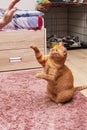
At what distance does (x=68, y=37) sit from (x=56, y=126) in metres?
2.51

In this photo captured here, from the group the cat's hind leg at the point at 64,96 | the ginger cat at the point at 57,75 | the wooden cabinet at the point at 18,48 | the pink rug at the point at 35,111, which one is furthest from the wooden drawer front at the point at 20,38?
the cat's hind leg at the point at 64,96

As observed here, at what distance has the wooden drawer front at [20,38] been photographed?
2.39 m

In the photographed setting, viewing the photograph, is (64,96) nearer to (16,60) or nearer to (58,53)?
(58,53)

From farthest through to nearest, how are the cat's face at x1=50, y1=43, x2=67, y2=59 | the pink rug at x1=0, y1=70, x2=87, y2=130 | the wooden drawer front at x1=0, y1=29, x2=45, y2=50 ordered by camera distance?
the wooden drawer front at x1=0, y1=29, x2=45, y2=50, the cat's face at x1=50, y1=43, x2=67, y2=59, the pink rug at x1=0, y1=70, x2=87, y2=130

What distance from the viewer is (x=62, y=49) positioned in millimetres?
1475

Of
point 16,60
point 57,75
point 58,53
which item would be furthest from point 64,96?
point 16,60

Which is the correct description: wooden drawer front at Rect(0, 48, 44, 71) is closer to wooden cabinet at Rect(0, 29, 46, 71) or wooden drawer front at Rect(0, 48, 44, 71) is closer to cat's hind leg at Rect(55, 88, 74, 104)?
wooden cabinet at Rect(0, 29, 46, 71)

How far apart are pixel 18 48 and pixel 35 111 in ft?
3.77

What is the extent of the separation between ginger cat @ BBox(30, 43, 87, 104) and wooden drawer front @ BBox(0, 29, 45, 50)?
0.95 metres

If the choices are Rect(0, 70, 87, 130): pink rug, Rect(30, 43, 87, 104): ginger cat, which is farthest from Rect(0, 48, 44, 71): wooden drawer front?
Rect(30, 43, 87, 104): ginger cat

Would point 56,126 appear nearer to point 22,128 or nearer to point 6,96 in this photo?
point 22,128

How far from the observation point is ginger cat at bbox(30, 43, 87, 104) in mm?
1454

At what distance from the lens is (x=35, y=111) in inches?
55.8

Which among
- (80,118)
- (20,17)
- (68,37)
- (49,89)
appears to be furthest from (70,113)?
(68,37)
